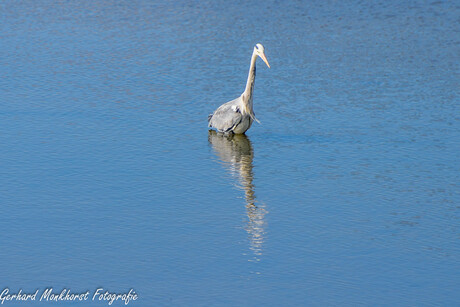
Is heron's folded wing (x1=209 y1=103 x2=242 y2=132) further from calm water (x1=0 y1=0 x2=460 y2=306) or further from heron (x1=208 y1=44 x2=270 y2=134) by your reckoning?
calm water (x1=0 y1=0 x2=460 y2=306)

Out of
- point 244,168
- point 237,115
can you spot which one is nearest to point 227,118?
point 237,115

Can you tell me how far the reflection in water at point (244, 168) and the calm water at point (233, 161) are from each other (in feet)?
0.17

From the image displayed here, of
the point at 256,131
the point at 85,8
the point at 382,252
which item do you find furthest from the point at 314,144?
the point at 85,8

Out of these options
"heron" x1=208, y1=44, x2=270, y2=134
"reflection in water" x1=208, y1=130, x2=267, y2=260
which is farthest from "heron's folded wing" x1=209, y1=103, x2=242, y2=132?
"reflection in water" x1=208, y1=130, x2=267, y2=260

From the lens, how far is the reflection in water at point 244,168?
13.6 meters

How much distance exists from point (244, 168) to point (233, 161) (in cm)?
54

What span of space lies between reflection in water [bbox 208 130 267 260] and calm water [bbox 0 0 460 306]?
5 centimetres

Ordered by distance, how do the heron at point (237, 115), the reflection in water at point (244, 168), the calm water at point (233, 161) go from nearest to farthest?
the calm water at point (233, 161) < the reflection in water at point (244, 168) < the heron at point (237, 115)

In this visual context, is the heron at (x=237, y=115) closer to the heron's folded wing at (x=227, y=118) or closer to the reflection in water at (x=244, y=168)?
the heron's folded wing at (x=227, y=118)

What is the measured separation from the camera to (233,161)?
17172mm

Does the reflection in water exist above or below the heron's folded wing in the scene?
below

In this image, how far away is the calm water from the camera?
1214 centimetres

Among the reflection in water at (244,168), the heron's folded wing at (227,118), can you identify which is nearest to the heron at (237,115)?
the heron's folded wing at (227,118)

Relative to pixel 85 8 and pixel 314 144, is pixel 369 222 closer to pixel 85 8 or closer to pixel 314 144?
pixel 314 144
